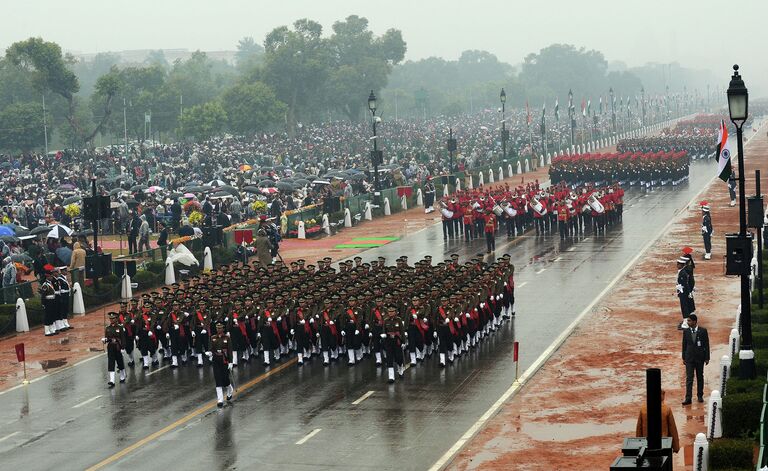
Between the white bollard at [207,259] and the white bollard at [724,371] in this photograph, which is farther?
the white bollard at [207,259]

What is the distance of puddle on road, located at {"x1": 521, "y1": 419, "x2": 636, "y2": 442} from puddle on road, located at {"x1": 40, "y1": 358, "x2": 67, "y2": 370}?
38.0ft

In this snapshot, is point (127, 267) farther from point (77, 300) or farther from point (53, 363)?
point (53, 363)

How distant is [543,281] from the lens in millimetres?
35656

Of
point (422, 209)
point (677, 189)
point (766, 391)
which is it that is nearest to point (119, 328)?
point (766, 391)

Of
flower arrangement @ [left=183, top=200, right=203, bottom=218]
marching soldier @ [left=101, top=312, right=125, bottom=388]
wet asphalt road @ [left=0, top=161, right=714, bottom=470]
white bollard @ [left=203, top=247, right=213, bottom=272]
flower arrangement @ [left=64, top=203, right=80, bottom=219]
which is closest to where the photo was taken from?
wet asphalt road @ [left=0, top=161, right=714, bottom=470]

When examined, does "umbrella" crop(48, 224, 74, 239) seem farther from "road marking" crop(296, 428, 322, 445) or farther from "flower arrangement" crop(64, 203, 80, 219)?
"road marking" crop(296, 428, 322, 445)

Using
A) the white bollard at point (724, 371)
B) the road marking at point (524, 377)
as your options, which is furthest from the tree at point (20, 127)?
the white bollard at point (724, 371)

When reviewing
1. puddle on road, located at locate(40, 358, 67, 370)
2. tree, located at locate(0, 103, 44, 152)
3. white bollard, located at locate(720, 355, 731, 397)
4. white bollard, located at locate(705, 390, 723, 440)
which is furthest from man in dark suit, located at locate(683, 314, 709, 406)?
Answer: tree, located at locate(0, 103, 44, 152)

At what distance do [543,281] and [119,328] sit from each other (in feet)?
47.1

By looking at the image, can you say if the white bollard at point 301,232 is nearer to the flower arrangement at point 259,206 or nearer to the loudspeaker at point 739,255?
the flower arrangement at point 259,206

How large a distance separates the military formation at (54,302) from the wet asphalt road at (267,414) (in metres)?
4.37

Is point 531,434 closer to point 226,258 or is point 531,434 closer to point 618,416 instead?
point 618,416

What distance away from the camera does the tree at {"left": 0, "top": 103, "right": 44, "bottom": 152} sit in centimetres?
8888

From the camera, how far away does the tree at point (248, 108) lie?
10419 cm
